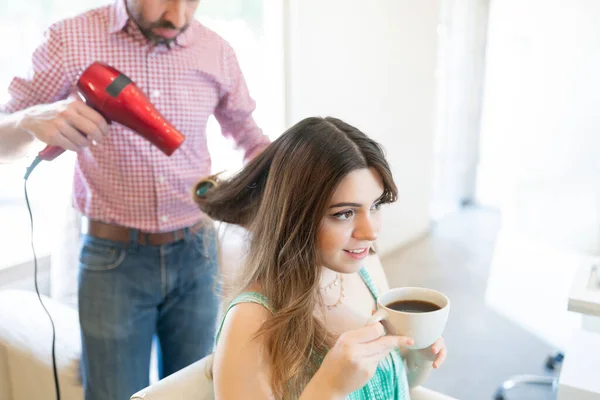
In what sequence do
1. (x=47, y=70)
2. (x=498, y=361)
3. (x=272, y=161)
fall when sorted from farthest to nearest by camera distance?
1. (x=498, y=361)
2. (x=47, y=70)
3. (x=272, y=161)

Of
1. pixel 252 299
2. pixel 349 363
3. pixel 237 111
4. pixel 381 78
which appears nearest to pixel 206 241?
pixel 237 111

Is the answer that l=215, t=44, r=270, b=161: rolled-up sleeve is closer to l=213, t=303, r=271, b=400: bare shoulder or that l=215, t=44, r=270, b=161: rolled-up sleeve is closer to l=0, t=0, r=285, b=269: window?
l=0, t=0, r=285, b=269: window

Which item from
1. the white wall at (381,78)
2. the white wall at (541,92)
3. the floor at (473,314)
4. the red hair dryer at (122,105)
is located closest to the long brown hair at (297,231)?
the red hair dryer at (122,105)

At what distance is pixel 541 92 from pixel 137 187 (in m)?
3.82

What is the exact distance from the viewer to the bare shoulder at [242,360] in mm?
883

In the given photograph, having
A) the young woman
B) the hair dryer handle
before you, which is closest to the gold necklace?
the young woman

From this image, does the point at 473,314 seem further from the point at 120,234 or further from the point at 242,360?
the point at 242,360

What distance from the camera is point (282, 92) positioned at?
2648 mm

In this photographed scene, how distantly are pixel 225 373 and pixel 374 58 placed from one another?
2563 millimetres

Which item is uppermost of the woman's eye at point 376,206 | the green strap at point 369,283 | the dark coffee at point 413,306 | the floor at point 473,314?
the woman's eye at point 376,206

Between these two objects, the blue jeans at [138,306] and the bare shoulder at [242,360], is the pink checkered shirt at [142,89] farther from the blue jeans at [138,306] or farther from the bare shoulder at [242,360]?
the bare shoulder at [242,360]

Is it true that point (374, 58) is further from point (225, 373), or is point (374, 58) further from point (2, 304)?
point (225, 373)

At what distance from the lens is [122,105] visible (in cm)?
113

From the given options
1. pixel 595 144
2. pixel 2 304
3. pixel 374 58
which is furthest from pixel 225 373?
pixel 595 144
